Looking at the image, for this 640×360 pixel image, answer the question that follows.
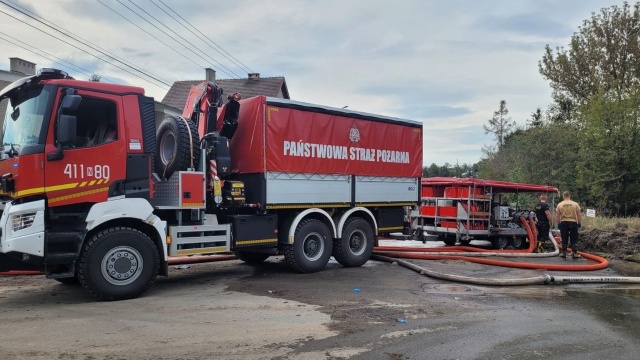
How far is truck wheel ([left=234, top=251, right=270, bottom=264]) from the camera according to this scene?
10.6 metres

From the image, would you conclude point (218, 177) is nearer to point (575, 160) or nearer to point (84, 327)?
point (84, 327)

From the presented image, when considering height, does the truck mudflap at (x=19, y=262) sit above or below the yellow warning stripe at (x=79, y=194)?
below

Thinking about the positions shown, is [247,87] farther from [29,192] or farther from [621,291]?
[621,291]

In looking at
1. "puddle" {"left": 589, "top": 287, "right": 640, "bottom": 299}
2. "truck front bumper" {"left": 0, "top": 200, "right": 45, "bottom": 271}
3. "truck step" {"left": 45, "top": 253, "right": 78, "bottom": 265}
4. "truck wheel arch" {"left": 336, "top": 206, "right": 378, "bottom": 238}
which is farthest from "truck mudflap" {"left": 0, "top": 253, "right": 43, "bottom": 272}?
"puddle" {"left": 589, "top": 287, "right": 640, "bottom": 299}

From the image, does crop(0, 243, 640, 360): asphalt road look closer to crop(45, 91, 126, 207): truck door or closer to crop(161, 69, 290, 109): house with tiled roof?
Answer: crop(45, 91, 126, 207): truck door

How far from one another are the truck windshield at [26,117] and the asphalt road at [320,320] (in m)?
2.25

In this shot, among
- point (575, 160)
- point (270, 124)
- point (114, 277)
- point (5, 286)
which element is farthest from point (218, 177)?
point (575, 160)

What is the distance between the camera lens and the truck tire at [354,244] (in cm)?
1014

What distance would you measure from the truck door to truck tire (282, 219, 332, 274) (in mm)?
3443

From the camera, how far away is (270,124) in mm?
8898

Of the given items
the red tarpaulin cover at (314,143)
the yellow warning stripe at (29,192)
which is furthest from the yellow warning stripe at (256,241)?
the yellow warning stripe at (29,192)

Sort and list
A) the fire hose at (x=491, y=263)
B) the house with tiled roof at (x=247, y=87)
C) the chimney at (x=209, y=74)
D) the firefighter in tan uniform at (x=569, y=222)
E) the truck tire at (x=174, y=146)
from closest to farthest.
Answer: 1. the truck tire at (x=174, y=146)
2. the fire hose at (x=491, y=263)
3. the firefighter in tan uniform at (x=569, y=222)
4. the chimney at (x=209, y=74)
5. the house with tiled roof at (x=247, y=87)

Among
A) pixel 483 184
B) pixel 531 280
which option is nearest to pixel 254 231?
pixel 531 280

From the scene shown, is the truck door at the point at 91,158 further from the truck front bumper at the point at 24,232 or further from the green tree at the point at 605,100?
the green tree at the point at 605,100
